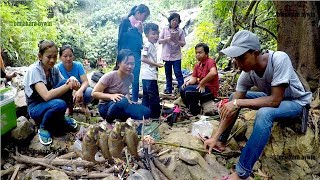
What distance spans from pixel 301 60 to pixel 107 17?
1081 centimetres

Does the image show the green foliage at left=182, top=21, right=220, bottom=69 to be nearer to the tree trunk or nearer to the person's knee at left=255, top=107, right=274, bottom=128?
the tree trunk

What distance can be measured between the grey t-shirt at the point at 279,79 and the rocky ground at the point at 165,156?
403 millimetres

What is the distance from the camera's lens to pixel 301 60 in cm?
385

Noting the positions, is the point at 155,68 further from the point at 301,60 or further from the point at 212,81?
the point at 301,60

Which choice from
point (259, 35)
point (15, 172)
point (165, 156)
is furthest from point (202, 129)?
point (259, 35)

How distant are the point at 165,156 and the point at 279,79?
1158 mm

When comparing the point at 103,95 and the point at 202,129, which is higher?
the point at 103,95

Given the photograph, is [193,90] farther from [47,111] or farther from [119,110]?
[47,111]

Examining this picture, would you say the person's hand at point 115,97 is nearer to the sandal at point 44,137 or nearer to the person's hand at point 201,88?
the sandal at point 44,137

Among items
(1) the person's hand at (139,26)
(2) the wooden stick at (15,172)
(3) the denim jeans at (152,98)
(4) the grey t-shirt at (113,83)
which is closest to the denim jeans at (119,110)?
(4) the grey t-shirt at (113,83)

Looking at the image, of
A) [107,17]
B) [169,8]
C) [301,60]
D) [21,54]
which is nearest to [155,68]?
[301,60]

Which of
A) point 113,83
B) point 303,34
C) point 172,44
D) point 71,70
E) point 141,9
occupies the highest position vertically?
point 141,9

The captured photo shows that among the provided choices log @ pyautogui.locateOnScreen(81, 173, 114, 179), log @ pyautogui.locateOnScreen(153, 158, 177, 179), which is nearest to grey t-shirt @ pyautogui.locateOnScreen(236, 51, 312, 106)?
log @ pyautogui.locateOnScreen(153, 158, 177, 179)

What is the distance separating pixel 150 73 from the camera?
3980mm
